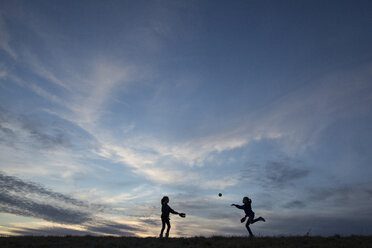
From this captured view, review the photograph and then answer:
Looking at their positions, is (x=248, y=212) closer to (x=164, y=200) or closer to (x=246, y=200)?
(x=246, y=200)

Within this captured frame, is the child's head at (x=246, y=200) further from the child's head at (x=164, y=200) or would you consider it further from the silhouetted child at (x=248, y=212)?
the child's head at (x=164, y=200)

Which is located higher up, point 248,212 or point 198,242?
point 248,212

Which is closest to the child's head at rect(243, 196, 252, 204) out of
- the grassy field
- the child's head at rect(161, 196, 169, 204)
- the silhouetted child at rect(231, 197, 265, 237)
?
the silhouetted child at rect(231, 197, 265, 237)

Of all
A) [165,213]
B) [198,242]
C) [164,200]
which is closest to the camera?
[198,242]

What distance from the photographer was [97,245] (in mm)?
15227

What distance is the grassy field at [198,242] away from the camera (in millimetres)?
13828

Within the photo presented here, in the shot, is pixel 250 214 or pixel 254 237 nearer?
pixel 254 237

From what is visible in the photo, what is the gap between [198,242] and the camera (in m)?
15.3

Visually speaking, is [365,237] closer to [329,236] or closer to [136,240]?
[329,236]

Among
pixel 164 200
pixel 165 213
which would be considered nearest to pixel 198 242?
pixel 165 213

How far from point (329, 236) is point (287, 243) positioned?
3678 millimetres

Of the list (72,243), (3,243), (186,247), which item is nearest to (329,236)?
(186,247)

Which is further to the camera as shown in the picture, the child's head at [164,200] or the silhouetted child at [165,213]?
the child's head at [164,200]

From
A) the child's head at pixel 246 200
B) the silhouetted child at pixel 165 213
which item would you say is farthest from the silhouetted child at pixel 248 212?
the silhouetted child at pixel 165 213
